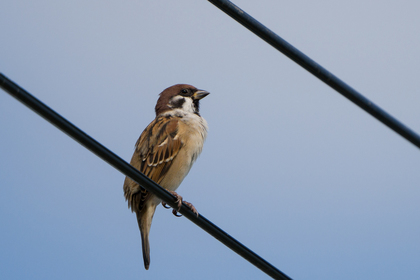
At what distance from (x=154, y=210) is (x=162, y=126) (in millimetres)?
1060

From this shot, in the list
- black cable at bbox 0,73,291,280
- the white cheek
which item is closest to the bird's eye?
the white cheek

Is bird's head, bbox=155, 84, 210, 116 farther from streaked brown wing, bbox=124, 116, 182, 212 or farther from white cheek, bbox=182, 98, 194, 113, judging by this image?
streaked brown wing, bbox=124, 116, 182, 212

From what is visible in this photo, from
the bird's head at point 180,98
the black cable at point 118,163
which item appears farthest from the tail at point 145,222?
the black cable at point 118,163

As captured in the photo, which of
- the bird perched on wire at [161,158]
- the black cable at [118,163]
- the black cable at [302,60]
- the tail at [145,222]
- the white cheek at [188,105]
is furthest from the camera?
the white cheek at [188,105]

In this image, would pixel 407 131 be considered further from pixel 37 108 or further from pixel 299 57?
pixel 37 108

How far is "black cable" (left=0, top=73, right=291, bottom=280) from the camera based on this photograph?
2.52 meters

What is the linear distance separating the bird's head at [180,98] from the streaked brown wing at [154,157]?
108 cm

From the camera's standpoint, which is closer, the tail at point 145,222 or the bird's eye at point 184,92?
the tail at point 145,222

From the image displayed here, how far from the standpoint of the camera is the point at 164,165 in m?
6.03

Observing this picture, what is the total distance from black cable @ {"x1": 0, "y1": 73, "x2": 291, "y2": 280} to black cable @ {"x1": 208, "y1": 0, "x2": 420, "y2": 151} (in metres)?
1.12

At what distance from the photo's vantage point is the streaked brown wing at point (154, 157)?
5.99 meters

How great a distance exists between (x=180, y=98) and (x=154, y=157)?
172 centimetres

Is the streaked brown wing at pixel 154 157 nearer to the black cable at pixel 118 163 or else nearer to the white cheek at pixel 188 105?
the white cheek at pixel 188 105

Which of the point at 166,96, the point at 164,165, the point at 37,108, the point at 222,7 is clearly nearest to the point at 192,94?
the point at 166,96
